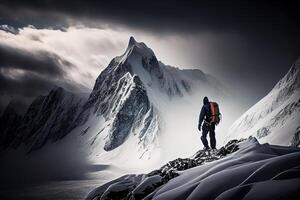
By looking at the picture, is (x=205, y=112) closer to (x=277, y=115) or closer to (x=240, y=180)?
(x=240, y=180)

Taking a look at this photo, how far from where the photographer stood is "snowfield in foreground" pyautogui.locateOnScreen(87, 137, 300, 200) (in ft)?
38.1

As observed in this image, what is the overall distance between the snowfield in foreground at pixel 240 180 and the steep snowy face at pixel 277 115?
60552 millimetres

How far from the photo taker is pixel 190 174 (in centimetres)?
1600

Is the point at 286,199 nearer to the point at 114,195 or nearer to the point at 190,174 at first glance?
the point at 190,174

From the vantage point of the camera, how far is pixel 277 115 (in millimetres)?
99000

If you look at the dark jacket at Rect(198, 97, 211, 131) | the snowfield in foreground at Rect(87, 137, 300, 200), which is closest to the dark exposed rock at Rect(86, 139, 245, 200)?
the snowfield in foreground at Rect(87, 137, 300, 200)

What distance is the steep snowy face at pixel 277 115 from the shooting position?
85.1 meters

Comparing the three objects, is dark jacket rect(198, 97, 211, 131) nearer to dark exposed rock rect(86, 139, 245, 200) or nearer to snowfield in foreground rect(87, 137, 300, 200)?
dark exposed rock rect(86, 139, 245, 200)

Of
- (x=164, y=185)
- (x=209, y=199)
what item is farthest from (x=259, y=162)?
(x=164, y=185)

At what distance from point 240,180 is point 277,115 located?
298 ft

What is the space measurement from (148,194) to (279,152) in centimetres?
591

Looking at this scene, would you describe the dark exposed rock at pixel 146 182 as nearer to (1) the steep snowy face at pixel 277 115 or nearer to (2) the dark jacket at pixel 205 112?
(2) the dark jacket at pixel 205 112

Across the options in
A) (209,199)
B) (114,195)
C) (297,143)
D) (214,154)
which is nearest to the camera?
(209,199)

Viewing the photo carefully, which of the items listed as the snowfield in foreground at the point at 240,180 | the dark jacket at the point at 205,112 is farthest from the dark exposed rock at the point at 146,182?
the dark jacket at the point at 205,112
